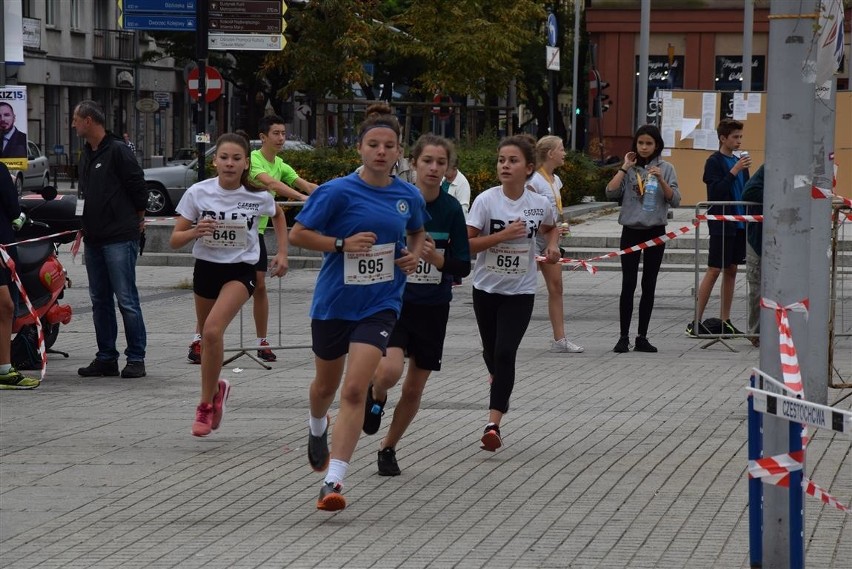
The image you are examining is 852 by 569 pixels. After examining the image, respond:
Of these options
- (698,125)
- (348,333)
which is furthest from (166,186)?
(348,333)

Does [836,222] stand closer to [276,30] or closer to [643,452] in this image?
[643,452]

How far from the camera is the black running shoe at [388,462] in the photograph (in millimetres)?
7789

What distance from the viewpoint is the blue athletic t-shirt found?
705 centimetres

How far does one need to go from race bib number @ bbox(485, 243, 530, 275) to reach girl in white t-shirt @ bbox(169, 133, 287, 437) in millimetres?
1555

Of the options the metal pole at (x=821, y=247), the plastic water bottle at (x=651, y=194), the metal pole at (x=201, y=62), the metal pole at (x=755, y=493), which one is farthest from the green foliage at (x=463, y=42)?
the metal pole at (x=755, y=493)

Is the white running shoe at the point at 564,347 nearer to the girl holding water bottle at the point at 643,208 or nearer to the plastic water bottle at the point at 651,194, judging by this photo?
the girl holding water bottle at the point at 643,208

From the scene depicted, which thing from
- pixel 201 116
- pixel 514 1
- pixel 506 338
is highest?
pixel 514 1

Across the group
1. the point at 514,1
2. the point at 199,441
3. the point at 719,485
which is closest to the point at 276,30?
the point at 199,441

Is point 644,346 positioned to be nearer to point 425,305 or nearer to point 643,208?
point 643,208

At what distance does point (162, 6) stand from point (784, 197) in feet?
55.0

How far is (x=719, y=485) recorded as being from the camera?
754 centimetres

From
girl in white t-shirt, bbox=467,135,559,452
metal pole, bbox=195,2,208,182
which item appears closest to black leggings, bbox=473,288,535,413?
girl in white t-shirt, bbox=467,135,559,452

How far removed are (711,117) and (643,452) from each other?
80.2 ft

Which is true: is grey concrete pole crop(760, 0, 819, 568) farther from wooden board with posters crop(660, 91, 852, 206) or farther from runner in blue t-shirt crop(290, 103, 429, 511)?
wooden board with posters crop(660, 91, 852, 206)
